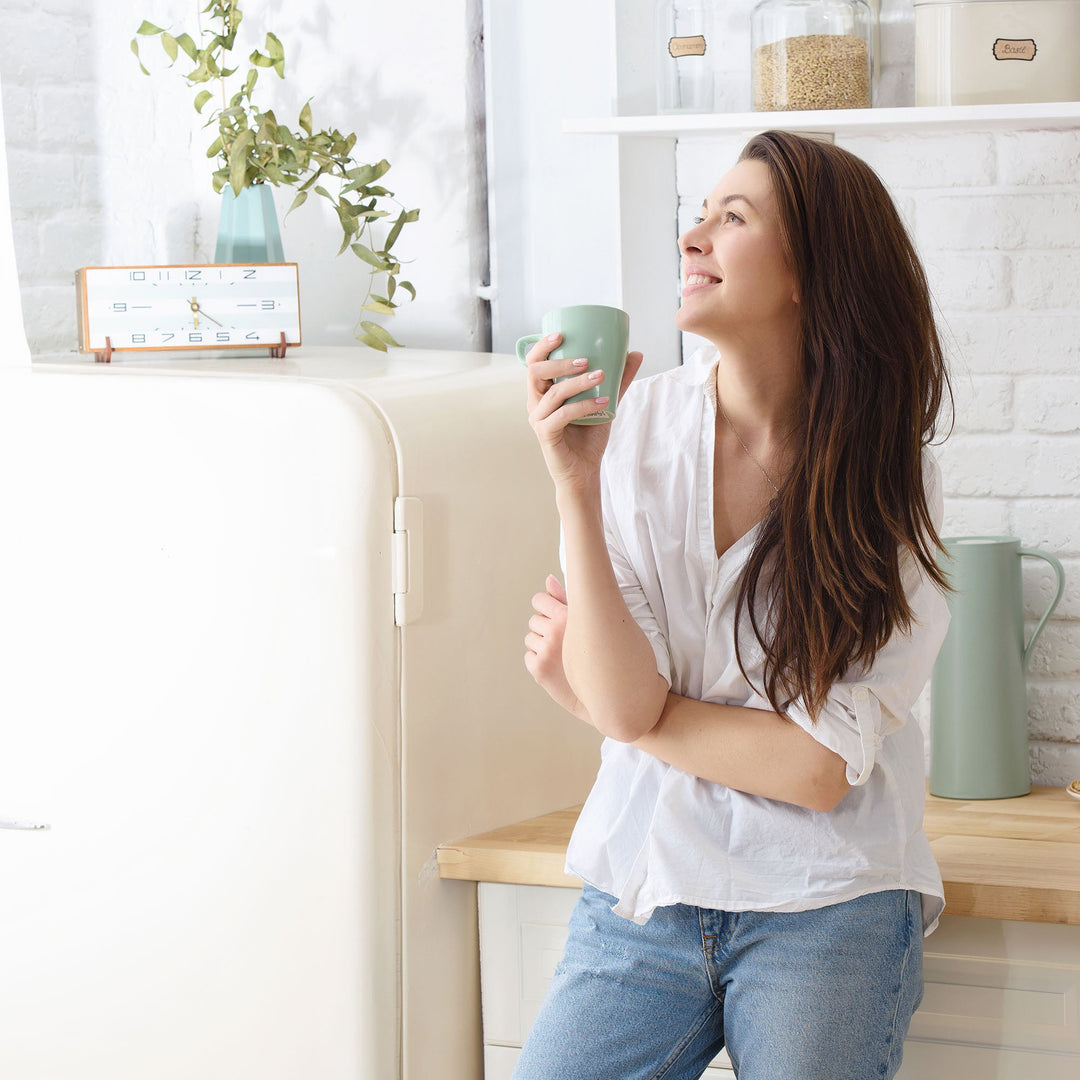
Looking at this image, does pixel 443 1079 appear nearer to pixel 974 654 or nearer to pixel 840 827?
pixel 840 827

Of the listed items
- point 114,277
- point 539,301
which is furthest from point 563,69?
point 114,277

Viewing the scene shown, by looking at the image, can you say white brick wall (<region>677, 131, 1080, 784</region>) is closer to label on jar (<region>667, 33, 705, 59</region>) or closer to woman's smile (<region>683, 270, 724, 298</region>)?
label on jar (<region>667, 33, 705, 59</region>)

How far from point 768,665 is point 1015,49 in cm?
85

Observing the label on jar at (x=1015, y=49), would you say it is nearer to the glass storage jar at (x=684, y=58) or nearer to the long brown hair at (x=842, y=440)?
the glass storage jar at (x=684, y=58)

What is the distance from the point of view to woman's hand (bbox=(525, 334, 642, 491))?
3.46ft

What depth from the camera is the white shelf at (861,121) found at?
1.52 metres

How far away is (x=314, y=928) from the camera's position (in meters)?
1.44

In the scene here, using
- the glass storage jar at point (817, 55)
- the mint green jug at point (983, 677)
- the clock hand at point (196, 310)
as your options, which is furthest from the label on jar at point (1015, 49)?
the clock hand at point (196, 310)

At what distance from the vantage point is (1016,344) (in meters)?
1.73

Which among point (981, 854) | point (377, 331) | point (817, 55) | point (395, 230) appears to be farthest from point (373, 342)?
point (981, 854)

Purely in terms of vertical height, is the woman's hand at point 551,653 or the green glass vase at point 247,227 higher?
the green glass vase at point 247,227

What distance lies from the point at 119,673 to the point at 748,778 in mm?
727

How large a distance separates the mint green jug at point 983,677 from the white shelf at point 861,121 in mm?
504

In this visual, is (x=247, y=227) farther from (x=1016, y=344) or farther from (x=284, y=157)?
(x=1016, y=344)
